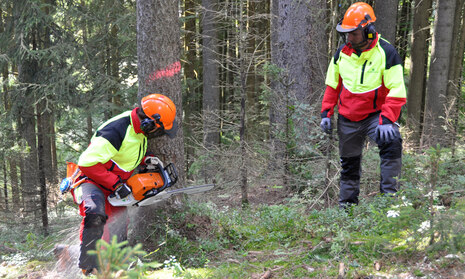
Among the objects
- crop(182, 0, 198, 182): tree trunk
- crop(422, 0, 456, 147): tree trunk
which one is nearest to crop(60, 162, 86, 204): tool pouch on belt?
crop(422, 0, 456, 147): tree trunk

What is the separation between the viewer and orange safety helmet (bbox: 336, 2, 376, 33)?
4164 millimetres

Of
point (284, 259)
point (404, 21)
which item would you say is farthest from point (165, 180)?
point (404, 21)

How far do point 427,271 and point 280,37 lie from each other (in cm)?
615

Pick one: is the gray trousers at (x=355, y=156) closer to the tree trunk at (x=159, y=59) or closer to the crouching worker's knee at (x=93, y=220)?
the tree trunk at (x=159, y=59)

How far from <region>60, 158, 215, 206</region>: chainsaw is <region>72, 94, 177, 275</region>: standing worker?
4.5 inches

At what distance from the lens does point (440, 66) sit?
10.1 metres

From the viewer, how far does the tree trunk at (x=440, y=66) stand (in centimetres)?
968

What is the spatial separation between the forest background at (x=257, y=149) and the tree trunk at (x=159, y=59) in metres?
0.01

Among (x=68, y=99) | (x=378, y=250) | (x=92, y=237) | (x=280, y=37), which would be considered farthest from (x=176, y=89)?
(x=68, y=99)

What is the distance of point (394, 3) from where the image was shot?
8367mm

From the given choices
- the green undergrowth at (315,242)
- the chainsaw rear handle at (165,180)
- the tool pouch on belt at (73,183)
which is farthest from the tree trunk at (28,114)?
the chainsaw rear handle at (165,180)

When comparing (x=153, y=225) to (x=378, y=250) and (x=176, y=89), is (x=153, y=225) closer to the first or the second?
(x=176, y=89)

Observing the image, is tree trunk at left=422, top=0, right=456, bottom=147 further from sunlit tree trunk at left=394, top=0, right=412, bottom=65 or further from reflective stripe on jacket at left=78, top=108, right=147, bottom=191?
reflective stripe on jacket at left=78, top=108, right=147, bottom=191

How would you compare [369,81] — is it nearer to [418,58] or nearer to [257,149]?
[257,149]
